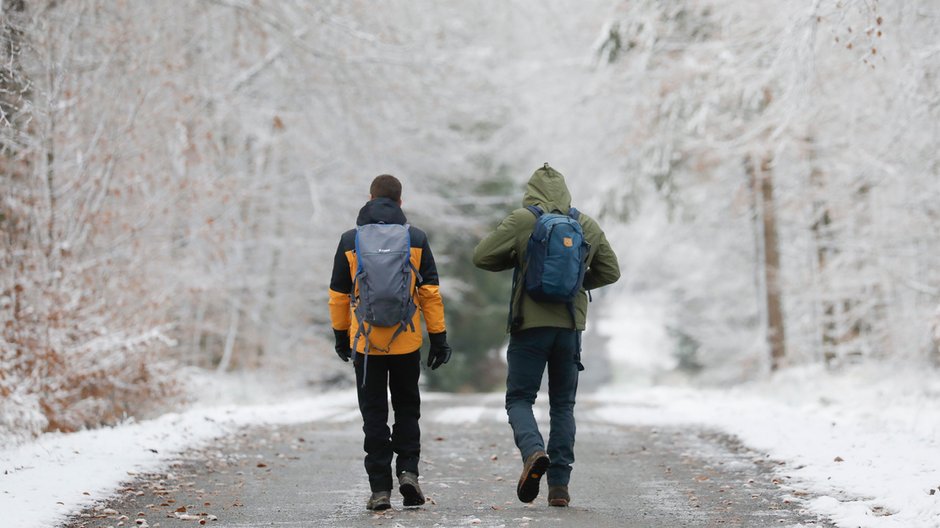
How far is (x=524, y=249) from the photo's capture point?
21.7 feet

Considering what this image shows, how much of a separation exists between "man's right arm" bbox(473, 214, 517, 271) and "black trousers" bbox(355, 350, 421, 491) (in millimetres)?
680

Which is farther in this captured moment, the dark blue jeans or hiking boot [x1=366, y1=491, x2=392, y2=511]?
the dark blue jeans

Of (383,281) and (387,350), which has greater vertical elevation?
(383,281)

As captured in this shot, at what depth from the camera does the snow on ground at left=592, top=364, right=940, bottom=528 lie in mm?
6207

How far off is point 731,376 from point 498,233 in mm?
28779

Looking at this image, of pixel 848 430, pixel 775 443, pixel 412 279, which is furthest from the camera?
pixel 848 430

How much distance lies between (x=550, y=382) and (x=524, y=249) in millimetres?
833

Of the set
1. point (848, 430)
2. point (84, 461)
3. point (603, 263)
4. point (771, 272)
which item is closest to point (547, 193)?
point (603, 263)

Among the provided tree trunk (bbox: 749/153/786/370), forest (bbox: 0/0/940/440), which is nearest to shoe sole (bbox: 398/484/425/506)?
forest (bbox: 0/0/940/440)

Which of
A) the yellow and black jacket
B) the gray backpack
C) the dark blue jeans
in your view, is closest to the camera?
the gray backpack

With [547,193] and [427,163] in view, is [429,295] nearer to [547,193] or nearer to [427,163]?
[547,193]

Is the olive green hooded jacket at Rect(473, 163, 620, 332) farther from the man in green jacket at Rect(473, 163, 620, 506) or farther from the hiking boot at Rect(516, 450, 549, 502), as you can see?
the hiking boot at Rect(516, 450, 549, 502)

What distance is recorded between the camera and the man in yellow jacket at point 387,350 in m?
6.54

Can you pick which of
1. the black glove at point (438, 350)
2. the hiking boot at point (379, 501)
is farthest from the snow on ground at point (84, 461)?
the black glove at point (438, 350)
